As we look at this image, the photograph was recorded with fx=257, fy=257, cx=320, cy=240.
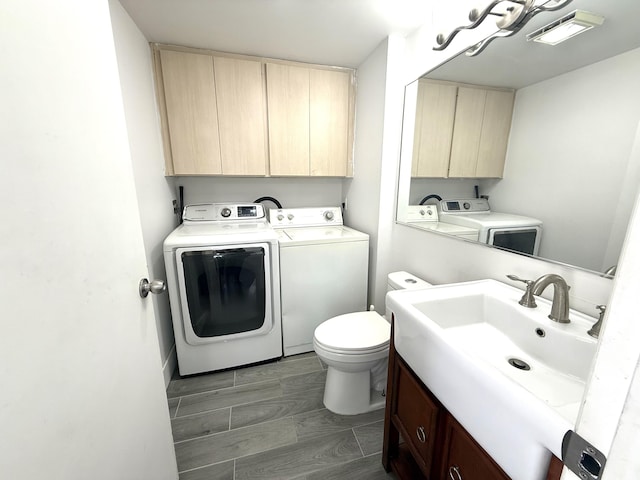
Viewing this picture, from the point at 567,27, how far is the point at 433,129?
0.73 meters

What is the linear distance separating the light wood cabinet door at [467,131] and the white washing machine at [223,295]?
1220mm

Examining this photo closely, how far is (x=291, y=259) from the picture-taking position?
1.86 meters

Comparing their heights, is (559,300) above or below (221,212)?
below

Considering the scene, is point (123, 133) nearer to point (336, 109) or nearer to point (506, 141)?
point (506, 141)

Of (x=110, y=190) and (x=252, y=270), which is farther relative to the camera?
(x=252, y=270)

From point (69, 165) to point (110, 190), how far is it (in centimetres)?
16

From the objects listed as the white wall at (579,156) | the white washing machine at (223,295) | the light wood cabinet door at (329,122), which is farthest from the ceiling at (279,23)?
the white washing machine at (223,295)

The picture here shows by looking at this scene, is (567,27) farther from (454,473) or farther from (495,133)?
(454,473)

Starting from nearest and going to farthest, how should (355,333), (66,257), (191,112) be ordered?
(66,257), (355,333), (191,112)

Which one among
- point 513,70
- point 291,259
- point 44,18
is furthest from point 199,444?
point 513,70

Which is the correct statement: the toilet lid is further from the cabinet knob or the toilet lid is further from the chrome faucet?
the chrome faucet

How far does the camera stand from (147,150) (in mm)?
1646

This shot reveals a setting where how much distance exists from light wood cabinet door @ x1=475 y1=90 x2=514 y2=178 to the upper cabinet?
3.96ft

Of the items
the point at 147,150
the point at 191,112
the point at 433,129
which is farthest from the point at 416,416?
the point at 191,112
